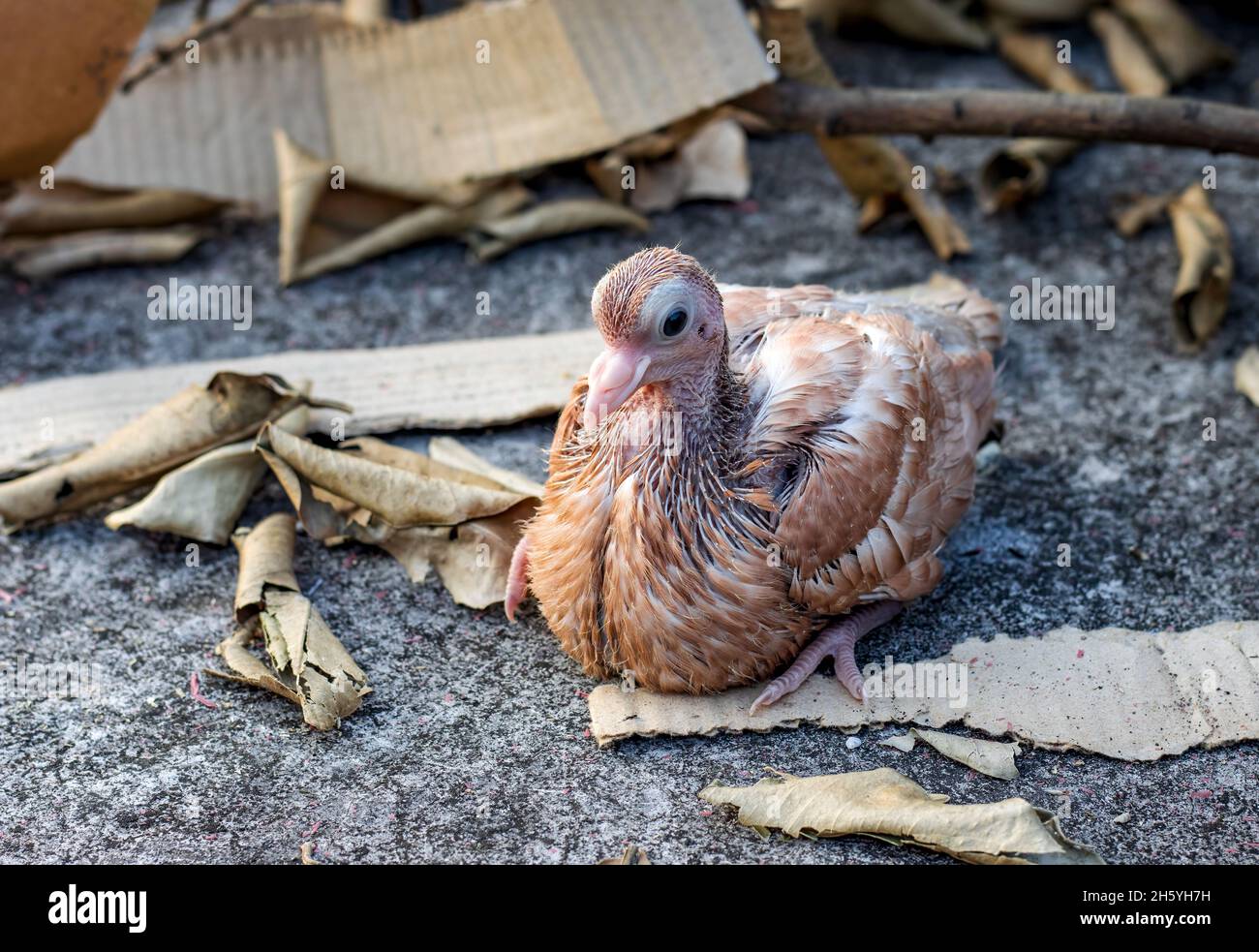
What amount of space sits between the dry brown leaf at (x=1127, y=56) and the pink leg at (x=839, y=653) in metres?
3.71

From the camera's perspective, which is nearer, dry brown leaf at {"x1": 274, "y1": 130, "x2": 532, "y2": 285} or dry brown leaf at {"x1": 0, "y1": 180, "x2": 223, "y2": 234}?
dry brown leaf at {"x1": 274, "y1": 130, "x2": 532, "y2": 285}

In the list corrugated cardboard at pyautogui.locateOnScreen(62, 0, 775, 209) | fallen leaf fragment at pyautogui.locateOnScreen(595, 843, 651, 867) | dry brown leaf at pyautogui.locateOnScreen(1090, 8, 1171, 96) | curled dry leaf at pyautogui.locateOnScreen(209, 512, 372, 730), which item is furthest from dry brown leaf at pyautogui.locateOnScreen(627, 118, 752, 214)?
fallen leaf fragment at pyautogui.locateOnScreen(595, 843, 651, 867)

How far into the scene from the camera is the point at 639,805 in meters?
3.35

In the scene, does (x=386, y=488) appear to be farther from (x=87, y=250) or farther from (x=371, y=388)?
(x=87, y=250)

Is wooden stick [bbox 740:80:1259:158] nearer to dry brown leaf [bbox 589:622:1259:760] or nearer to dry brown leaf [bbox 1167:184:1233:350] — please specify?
dry brown leaf [bbox 1167:184:1233:350]

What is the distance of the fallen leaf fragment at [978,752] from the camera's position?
135 inches

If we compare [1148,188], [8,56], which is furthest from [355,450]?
[1148,188]

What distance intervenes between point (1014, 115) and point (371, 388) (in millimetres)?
2651

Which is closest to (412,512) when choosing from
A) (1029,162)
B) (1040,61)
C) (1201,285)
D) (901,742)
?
(901,742)

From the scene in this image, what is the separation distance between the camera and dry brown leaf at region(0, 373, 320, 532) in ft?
14.1

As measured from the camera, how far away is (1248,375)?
16.3 ft

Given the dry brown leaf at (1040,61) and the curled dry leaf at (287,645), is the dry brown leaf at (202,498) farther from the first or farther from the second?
the dry brown leaf at (1040,61)

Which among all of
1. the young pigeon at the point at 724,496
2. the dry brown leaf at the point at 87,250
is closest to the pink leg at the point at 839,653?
the young pigeon at the point at 724,496

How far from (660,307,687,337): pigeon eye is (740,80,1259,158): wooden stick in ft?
7.83
